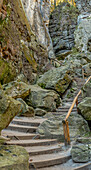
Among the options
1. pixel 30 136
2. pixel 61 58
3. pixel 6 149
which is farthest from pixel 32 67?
pixel 61 58

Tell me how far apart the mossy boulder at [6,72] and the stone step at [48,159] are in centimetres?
583

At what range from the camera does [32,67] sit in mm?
13195

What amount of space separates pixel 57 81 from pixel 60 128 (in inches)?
220

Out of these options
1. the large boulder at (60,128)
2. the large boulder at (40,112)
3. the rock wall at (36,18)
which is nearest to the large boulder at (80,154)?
the large boulder at (60,128)

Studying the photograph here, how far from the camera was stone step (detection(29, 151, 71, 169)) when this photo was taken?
340 cm

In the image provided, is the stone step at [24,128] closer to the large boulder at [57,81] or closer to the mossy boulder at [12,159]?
the mossy boulder at [12,159]

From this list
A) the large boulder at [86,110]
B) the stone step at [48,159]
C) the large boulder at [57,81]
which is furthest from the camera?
the large boulder at [57,81]

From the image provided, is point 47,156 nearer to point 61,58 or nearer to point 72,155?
point 72,155

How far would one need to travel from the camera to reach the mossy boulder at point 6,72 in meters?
8.53

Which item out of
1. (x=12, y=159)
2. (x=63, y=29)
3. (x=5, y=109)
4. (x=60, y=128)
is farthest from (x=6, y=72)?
(x=63, y=29)

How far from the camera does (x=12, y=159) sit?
1.93 meters

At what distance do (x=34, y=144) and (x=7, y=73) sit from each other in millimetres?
5763

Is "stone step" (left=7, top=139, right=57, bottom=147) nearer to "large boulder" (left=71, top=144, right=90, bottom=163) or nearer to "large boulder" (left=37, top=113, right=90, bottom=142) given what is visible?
"large boulder" (left=37, top=113, right=90, bottom=142)

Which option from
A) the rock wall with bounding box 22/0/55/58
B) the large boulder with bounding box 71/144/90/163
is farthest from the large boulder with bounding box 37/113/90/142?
the rock wall with bounding box 22/0/55/58
